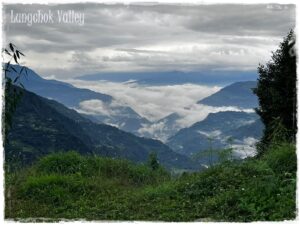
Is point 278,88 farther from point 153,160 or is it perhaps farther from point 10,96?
point 10,96

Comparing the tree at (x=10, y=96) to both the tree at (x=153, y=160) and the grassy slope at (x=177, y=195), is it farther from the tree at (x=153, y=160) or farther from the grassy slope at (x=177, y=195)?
the tree at (x=153, y=160)

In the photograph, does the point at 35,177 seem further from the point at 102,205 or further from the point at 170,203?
the point at 170,203

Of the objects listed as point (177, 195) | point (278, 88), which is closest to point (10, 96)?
point (177, 195)

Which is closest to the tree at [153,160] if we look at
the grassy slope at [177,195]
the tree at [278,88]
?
the grassy slope at [177,195]

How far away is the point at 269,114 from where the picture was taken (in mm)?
31219

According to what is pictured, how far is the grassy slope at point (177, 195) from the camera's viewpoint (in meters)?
10.0

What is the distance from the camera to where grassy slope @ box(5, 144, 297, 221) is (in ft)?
32.9

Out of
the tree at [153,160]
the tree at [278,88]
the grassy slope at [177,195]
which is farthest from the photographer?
the tree at [278,88]

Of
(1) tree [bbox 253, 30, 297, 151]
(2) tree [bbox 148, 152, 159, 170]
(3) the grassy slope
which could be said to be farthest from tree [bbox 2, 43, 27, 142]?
(1) tree [bbox 253, 30, 297, 151]

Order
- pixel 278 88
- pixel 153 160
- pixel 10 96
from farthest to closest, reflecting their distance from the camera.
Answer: pixel 278 88 → pixel 153 160 → pixel 10 96

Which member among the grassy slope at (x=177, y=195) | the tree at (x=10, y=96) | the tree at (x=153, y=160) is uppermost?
the tree at (x=10, y=96)

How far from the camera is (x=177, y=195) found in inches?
467

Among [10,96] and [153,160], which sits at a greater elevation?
[10,96]

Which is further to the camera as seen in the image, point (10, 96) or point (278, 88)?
point (278, 88)
